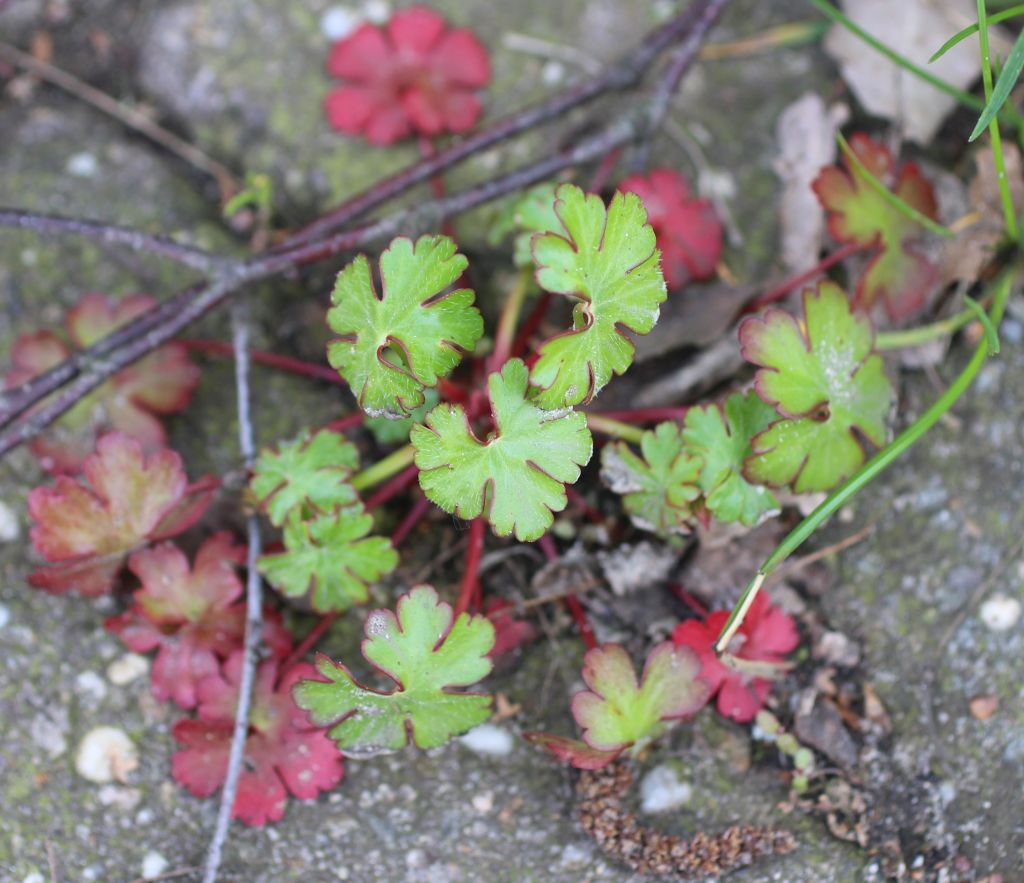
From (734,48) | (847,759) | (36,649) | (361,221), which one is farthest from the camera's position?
(734,48)

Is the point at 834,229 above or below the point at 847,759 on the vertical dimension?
above

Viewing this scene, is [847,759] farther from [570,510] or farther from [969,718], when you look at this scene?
[570,510]

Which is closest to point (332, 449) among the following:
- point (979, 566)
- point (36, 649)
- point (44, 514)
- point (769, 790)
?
point (44, 514)

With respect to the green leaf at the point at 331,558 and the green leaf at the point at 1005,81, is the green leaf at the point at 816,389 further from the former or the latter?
the green leaf at the point at 331,558

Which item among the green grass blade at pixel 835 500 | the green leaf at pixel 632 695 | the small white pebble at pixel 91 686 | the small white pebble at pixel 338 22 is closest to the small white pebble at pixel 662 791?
the green leaf at pixel 632 695

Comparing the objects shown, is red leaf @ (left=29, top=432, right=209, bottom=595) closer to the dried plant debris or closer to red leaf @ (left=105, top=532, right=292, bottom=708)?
red leaf @ (left=105, top=532, right=292, bottom=708)

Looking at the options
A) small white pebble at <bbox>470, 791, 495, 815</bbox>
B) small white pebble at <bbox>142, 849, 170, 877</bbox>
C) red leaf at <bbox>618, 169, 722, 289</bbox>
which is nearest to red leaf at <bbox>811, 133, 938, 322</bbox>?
red leaf at <bbox>618, 169, 722, 289</bbox>

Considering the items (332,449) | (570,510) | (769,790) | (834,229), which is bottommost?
(769,790)
